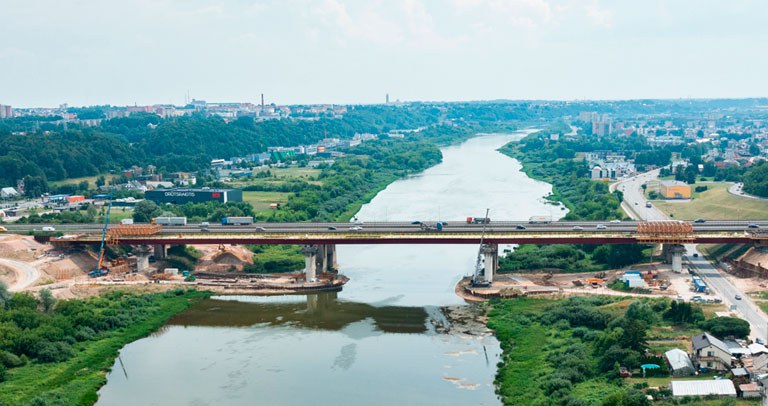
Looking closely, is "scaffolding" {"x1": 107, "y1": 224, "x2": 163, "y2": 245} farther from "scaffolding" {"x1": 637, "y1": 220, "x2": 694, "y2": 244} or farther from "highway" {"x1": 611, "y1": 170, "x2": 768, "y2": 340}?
"highway" {"x1": 611, "y1": 170, "x2": 768, "y2": 340}

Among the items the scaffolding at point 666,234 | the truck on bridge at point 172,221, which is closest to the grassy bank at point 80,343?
the truck on bridge at point 172,221

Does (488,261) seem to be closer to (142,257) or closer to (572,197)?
(142,257)

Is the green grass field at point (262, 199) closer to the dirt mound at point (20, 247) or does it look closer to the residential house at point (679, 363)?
the dirt mound at point (20, 247)

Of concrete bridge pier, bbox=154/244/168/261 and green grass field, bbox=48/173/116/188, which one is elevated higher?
concrete bridge pier, bbox=154/244/168/261

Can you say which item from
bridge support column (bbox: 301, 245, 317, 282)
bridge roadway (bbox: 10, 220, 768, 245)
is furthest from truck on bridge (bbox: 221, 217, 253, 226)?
bridge support column (bbox: 301, 245, 317, 282)

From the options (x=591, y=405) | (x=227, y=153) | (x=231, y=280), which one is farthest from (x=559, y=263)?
(x=227, y=153)

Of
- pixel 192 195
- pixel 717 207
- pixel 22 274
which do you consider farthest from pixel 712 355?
pixel 192 195
